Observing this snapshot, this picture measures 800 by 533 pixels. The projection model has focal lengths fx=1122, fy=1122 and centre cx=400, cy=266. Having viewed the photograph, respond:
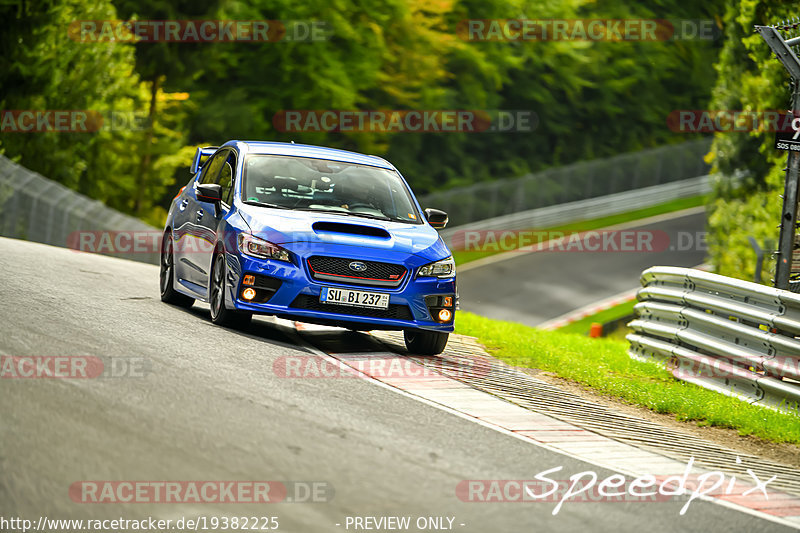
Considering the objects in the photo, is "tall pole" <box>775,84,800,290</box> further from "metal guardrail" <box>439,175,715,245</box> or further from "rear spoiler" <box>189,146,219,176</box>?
"metal guardrail" <box>439,175,715,245</box>

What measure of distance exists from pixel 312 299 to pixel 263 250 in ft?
2.07

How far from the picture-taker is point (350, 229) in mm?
10484

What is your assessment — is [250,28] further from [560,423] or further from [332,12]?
[560,423]

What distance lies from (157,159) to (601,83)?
25.0 meters

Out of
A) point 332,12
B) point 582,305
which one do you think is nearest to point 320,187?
point 582,305

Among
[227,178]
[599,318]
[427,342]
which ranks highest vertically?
[227,178]

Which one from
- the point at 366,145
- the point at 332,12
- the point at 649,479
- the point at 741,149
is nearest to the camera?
the point at 649,479

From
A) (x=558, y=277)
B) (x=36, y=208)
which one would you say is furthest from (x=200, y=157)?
(x=558, y=277)

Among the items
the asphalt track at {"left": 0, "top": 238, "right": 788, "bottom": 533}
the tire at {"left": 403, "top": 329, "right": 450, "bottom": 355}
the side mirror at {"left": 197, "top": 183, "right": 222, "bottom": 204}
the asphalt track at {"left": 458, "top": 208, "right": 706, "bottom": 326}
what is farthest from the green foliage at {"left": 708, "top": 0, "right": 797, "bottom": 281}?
the asphalt track at {"left": 0, "top": 238, "right": 788, "bottom": 533}

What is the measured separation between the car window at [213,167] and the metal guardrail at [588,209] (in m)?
29.4

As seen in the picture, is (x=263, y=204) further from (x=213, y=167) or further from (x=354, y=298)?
(x=213, y=167)

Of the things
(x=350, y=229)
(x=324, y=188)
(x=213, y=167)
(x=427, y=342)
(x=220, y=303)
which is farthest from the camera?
(x=213, y=167)

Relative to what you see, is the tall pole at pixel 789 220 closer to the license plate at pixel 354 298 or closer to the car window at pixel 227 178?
the license plate at pixel 354 298

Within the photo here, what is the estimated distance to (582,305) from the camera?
109 feet
